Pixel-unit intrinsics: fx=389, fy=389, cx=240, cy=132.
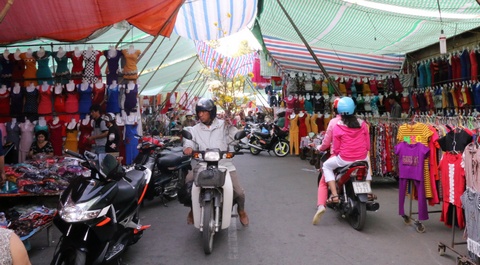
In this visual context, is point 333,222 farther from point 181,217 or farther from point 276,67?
point 276,67

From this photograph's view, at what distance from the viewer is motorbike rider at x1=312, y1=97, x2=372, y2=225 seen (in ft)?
16.1

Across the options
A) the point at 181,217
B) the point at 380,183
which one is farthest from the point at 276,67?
the point at 181,217

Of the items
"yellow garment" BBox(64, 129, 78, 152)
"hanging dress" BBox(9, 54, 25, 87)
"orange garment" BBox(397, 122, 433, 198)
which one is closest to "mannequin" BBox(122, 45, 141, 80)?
"yellow garment" BBox(64, 129, 78, 152)

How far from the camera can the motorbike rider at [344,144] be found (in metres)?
4.92

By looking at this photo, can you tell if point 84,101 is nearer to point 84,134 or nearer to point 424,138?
point 84,134

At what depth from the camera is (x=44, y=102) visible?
702 centimetres

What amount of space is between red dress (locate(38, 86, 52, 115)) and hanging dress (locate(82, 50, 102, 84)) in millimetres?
679

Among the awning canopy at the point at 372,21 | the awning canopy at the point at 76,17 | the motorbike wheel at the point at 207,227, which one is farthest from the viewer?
the awning canopy at the point at 372,21

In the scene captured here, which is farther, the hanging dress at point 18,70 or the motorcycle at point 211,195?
the hanging dress at point 18,70

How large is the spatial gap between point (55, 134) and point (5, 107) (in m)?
0.98

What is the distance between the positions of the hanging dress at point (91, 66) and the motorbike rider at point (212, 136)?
10.8ft

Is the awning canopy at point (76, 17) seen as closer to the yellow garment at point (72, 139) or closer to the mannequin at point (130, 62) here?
the mannequin at point (130, 62)

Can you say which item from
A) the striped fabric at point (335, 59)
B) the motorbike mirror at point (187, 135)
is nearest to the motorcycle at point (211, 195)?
the motorbike mirror at point (187, 135)

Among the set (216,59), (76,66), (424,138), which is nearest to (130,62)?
(76,66)
